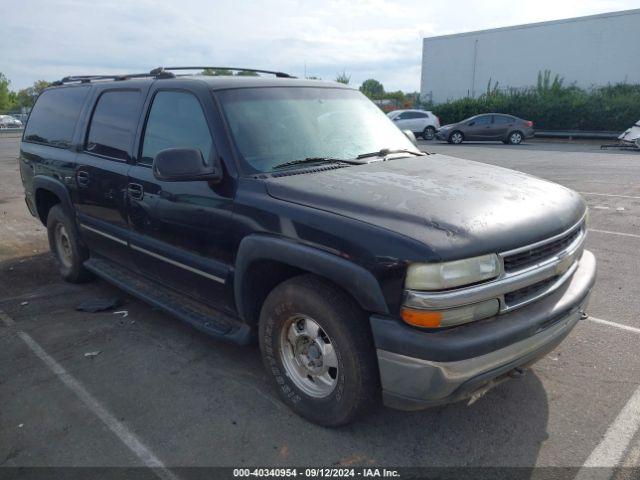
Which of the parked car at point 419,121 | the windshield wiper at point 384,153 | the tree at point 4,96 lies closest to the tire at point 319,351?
the windshield wiper at point 384,153

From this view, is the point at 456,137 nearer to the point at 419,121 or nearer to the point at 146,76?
the point at 419,121

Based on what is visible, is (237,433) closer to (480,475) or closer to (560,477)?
(480,475)

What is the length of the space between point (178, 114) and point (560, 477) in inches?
127

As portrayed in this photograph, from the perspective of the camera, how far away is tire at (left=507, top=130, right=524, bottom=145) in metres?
24.4

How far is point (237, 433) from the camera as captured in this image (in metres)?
2.99

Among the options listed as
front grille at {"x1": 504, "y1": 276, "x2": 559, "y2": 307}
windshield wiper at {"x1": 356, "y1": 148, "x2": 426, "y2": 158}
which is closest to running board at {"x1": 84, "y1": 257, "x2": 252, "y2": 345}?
windshield wiper at {"x1": 356, "y1": 148, "x2": 426, "y2": 158}

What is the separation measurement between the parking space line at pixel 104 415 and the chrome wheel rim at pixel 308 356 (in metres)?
0.86

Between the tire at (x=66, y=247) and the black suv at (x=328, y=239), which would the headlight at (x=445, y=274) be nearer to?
the black suv at (x=328, y=239)

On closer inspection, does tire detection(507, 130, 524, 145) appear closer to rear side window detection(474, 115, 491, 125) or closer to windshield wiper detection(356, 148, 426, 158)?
rear side window detection(474, 115, 491, 125)

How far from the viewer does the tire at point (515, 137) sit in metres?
24.4

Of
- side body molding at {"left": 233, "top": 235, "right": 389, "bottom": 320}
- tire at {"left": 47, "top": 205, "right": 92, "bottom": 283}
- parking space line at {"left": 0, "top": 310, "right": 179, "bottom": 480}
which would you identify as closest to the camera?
side body molding at {"left": 233, "top": 235, "right": 389, "bottom": 320}

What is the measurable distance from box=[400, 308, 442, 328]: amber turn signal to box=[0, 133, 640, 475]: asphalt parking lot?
80 cm

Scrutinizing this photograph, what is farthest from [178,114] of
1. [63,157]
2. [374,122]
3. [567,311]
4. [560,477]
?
[560,477]

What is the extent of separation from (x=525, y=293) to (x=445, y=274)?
602 millimetres
